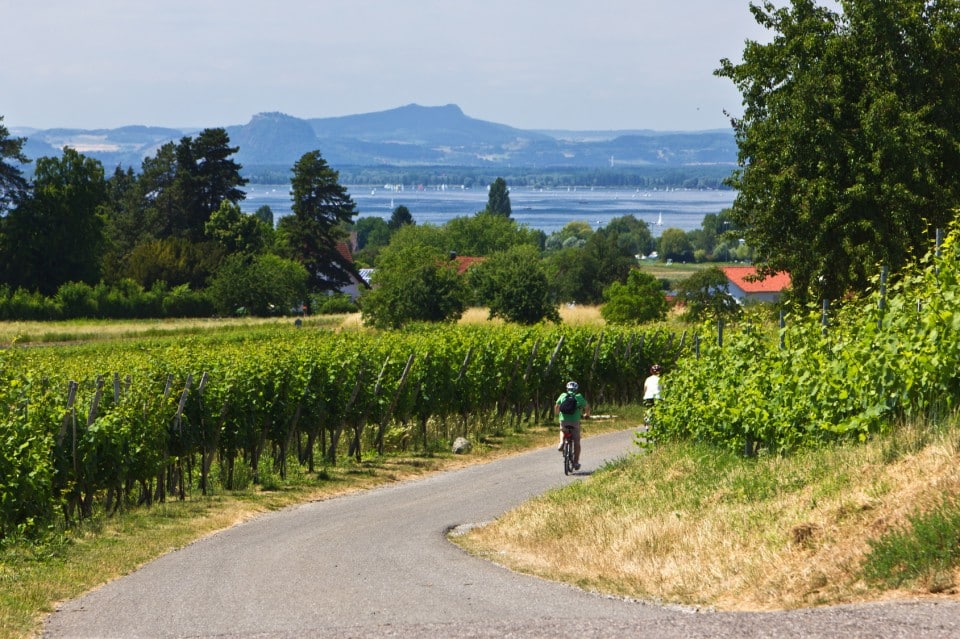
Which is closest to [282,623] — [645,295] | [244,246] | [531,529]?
[531,529]

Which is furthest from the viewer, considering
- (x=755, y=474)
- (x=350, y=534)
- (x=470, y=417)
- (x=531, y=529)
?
(x=470, y=417)

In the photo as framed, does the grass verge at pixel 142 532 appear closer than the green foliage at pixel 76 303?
Yes

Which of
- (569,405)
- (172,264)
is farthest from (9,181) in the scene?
(569,405)

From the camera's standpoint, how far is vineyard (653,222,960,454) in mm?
13703

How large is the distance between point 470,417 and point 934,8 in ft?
61.9

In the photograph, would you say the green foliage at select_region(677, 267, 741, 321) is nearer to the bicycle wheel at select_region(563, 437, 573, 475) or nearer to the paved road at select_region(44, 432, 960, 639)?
the bicycle wheel at select_region(563, 437, 573, 475)

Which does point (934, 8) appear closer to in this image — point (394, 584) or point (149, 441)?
point (149, 441)

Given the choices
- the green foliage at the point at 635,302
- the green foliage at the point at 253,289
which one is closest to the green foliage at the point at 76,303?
the green foliage at the point at 253,289

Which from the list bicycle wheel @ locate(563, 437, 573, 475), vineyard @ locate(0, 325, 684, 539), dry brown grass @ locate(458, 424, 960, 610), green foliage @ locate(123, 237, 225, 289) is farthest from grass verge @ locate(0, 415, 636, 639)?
green foliage @ locate(123, 237, 225, 289)

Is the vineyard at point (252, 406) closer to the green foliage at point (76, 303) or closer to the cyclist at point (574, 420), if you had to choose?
the cyclist at point (574, 420)

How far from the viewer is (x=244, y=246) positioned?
359 ft

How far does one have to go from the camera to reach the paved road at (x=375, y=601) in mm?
9211

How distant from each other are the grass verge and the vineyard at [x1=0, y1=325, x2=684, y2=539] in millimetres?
562

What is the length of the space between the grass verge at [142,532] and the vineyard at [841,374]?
307 inches
